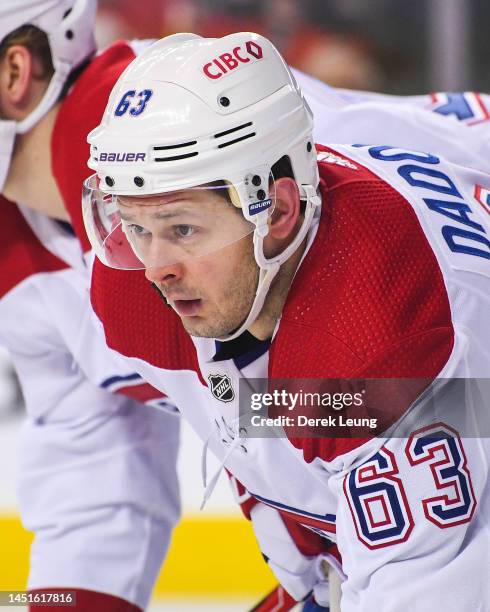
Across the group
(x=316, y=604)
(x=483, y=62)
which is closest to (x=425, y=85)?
(x=483, y=62)

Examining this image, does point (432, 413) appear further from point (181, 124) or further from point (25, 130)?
point (25, 130)

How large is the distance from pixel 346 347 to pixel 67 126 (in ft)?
2.33

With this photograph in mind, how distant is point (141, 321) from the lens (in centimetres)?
156

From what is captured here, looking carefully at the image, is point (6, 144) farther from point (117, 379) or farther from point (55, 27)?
point (117, 379)

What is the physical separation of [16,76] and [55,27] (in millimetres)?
91

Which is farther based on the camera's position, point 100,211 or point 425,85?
point 425,85

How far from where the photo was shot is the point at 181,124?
51.7 inches

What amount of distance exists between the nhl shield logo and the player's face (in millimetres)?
93

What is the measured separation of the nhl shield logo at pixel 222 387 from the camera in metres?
1.48

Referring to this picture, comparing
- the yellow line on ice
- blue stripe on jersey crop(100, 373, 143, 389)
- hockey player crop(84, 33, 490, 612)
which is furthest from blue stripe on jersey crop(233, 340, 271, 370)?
the yellow line on ice

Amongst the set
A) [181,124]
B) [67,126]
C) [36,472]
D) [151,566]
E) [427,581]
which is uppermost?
[181,124]

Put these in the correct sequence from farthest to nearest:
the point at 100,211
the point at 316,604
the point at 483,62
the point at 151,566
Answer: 1. the point at 483,62
2. the point at 151,566
3. the point at 316,604
4. the point at 100,211

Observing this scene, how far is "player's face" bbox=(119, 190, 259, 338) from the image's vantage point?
1342 mm

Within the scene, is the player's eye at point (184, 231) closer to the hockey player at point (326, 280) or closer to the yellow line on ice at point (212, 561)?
the hockey player at point (326, 280)
